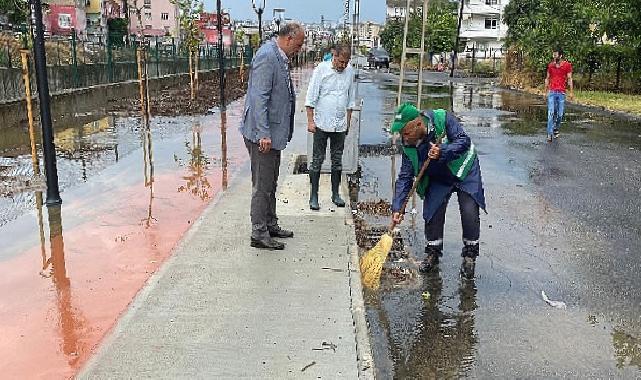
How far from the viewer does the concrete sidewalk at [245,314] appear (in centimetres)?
339

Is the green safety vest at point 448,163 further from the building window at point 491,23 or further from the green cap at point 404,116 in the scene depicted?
the building window at point 491,23

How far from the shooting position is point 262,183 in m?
5.20

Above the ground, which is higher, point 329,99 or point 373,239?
point 329,99

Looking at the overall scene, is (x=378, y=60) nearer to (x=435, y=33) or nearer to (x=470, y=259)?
(x=435, y=33)

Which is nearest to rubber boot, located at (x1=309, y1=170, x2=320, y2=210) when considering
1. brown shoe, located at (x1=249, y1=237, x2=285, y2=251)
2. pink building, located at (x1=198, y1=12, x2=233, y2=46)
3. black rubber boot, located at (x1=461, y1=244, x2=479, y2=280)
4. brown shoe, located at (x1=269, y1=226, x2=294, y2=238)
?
brown shoe, located at (x1=269, y1=226, x2=294, y2=238)

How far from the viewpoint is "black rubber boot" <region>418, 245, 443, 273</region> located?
5140mm

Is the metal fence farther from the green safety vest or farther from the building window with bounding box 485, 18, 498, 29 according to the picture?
the building window with bounding box 485, 18, 498, 29

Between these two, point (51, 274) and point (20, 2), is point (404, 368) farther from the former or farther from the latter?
point (20, 2)

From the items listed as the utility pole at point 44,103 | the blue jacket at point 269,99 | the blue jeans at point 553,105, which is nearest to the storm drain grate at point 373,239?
the blue jacket at point 269,99

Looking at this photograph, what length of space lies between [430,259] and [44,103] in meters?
4.37

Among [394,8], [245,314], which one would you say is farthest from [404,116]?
[394,8]

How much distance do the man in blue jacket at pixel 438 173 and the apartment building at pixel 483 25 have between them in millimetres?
70122

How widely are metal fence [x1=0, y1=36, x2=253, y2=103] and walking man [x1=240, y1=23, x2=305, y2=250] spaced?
10.3 m

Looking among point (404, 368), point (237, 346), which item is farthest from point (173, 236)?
point (404, 368)
